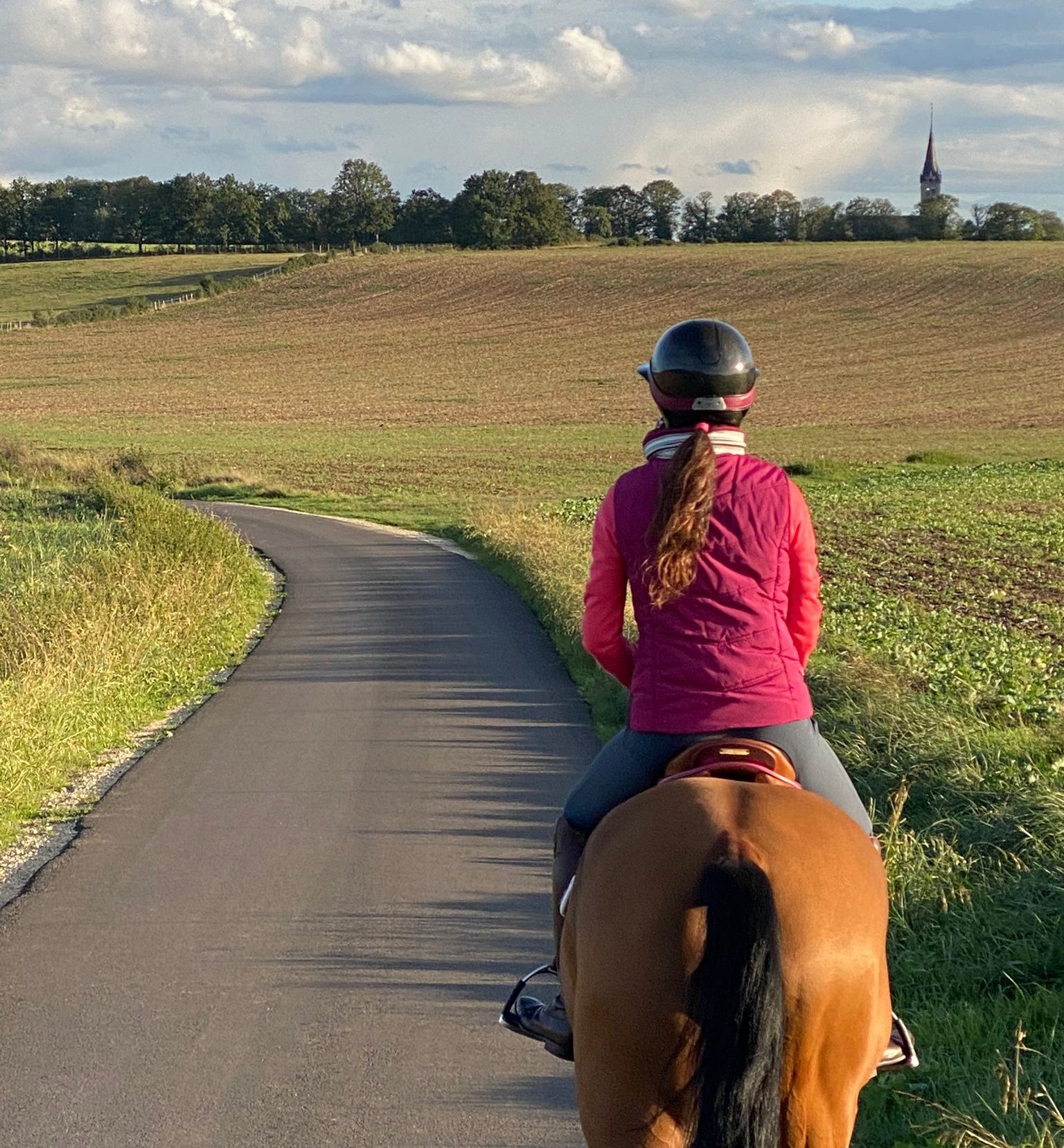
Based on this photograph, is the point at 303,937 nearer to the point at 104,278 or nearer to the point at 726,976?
the point at 726,976

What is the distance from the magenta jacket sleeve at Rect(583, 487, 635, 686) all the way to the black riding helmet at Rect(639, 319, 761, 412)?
1.10 feet

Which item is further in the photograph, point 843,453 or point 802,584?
point 843,453

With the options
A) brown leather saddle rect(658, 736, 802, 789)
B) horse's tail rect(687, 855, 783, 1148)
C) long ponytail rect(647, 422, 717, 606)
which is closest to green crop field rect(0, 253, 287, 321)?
long ponytail rect(647, 422, 717, 606)

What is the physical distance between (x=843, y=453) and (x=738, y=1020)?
1766 inches

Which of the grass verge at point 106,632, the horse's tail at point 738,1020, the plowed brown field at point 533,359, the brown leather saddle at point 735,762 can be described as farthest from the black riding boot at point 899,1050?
the plowed brown field at point 533,359

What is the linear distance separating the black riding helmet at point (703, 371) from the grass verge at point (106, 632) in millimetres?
5191

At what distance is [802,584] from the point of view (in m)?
3.86

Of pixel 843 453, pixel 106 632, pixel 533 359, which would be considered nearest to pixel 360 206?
pixel 533 359

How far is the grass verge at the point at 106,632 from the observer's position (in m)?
9.39

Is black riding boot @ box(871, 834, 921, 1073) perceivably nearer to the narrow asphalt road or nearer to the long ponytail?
the long ponytail

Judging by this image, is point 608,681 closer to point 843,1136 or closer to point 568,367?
point 843,1136

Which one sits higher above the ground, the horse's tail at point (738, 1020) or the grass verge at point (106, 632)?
the horse's tail at point (738, 1020)

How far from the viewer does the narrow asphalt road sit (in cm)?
458

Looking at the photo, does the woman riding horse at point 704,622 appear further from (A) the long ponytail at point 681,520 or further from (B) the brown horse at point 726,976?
(B) the brown horse at point 726,976
